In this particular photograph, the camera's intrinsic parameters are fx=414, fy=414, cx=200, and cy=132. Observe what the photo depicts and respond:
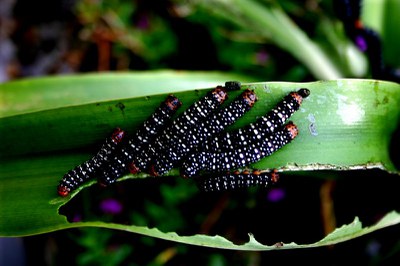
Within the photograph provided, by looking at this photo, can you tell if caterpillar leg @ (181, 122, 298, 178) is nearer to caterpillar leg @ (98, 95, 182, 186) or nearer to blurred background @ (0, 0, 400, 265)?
caterpillar leg @ (98, 95, 182, 186)

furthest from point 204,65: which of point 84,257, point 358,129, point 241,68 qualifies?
point 358,129

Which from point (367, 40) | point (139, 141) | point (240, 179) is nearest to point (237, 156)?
point (240, 179)

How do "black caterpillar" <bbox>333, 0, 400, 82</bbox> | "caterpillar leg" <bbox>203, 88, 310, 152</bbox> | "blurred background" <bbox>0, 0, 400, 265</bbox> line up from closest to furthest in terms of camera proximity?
1. "caterpillar leg" <bbox>203, 88, 310, 152</bbox>
2. "black caterpillar" <bbox>333, 0, 400, 82</bbox>
3. "blurred background" <bbox>0, 0, 400, 265</bbox>

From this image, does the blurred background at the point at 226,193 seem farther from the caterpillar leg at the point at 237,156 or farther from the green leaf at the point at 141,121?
the caterpillar leg at the point at 237,156

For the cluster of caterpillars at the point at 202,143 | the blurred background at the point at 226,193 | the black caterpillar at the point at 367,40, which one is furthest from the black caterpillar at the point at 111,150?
the black caterpillar at the point at 367,40

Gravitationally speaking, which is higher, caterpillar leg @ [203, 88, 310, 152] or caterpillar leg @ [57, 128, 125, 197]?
caterpillar leg @ [203, 88, 310, 152]

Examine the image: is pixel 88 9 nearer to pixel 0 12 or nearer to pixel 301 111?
pixel 0 12

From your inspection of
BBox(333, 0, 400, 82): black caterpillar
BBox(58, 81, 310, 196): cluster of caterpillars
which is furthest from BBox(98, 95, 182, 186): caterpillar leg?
BBox(333, 0, 400, 82): black caterpillar
